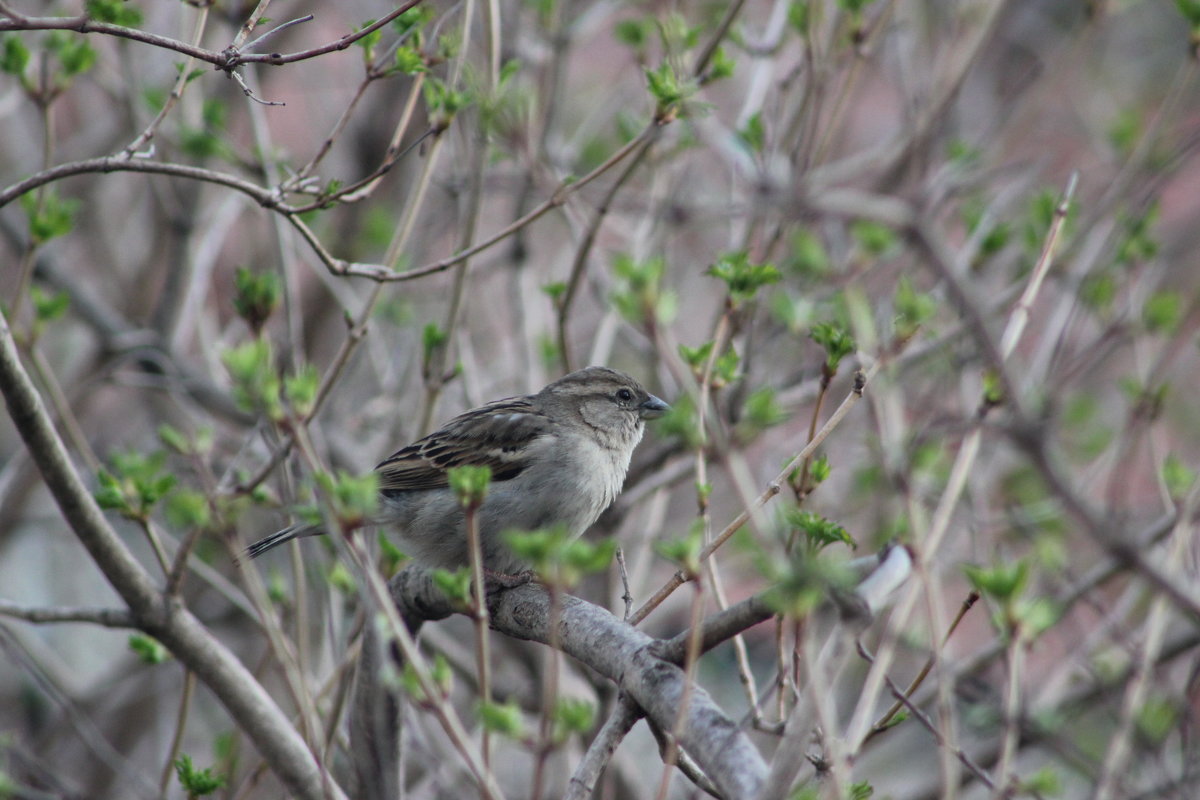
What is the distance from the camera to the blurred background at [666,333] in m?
2.49

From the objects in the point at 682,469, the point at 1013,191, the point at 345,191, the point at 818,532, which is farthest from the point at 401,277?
the point at 1013,191

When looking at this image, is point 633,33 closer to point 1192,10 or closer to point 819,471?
point 1192,10

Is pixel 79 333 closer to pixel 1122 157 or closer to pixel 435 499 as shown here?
pixel 435 499

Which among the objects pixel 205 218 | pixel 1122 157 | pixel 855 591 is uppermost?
pixel 205 218

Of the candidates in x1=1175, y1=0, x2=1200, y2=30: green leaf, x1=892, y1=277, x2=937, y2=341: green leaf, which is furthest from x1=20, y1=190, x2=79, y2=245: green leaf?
x1=1175, y1=0, x2=1200, y2=30: green leaf

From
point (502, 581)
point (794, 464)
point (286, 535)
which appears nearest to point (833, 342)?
point (794, 464)

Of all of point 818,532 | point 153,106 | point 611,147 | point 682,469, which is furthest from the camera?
point 611,147

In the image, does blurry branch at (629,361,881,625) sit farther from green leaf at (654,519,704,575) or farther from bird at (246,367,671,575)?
bird at (246,367,671,575)

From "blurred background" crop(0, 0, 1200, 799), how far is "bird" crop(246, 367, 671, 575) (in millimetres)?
186

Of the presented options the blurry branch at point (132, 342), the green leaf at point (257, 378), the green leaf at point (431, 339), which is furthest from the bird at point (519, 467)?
the green leaf at point (257, 378)

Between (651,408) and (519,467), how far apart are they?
2.10 feet

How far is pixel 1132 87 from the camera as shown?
27.4 feet

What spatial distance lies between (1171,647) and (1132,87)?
5.27m

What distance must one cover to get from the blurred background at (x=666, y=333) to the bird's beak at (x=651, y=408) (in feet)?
0.60
